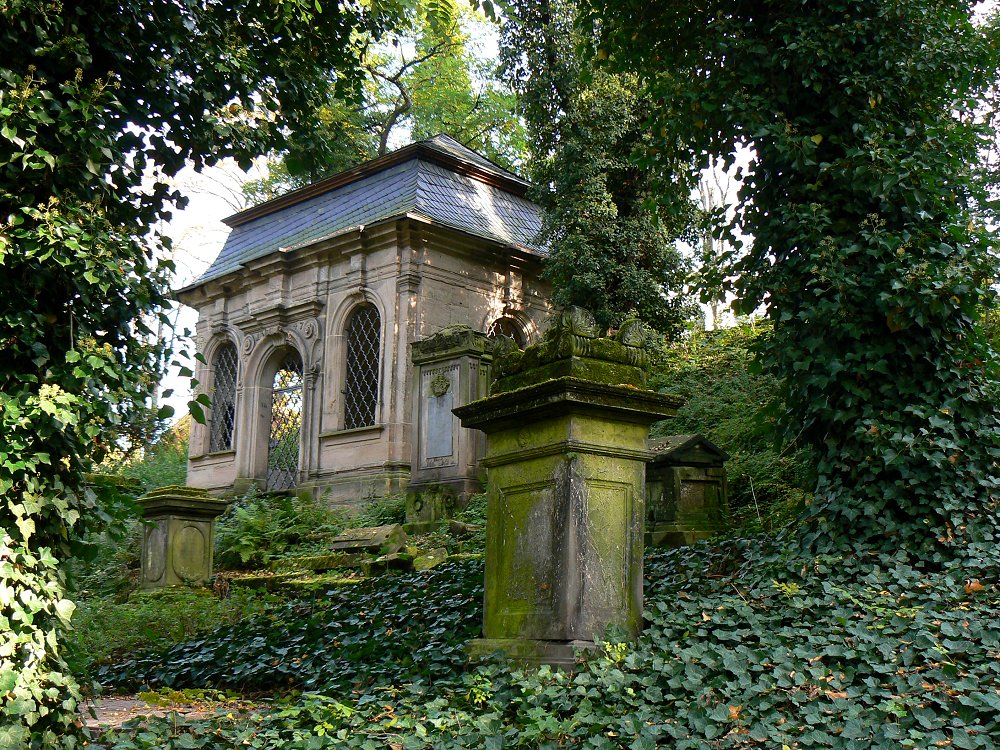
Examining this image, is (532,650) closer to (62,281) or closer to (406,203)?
(62,281)

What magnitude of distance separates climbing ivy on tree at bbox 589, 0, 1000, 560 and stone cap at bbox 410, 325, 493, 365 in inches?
239

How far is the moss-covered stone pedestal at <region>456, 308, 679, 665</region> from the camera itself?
5.53 metres

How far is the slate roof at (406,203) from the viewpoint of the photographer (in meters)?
17.4

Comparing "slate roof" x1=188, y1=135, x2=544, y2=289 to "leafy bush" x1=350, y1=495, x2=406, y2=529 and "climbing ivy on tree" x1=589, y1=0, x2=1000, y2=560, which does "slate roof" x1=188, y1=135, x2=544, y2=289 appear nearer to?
"leafy bush" x1=350, y1=495, x2=406, y2=529

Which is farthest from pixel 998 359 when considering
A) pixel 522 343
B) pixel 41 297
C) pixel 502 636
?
pixel 522 343

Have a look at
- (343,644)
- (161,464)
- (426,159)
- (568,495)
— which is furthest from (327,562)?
(161,464)

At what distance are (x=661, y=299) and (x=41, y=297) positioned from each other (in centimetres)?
1212

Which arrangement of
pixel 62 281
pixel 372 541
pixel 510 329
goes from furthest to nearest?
pixel 510 329, pixel 372 541, pixel 62 281

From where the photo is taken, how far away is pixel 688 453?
9.91 meters

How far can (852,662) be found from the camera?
467 centimetres

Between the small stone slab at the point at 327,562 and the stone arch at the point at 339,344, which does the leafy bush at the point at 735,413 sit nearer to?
the small stone slab at the point at 327,562

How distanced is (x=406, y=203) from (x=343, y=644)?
36.6 ft

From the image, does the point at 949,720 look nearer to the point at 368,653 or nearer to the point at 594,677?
the point at 594,677

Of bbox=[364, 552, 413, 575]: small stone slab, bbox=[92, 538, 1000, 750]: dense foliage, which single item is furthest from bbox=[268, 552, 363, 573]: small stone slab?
bbox=[92, 538, 1000, 750]: dense foliage
